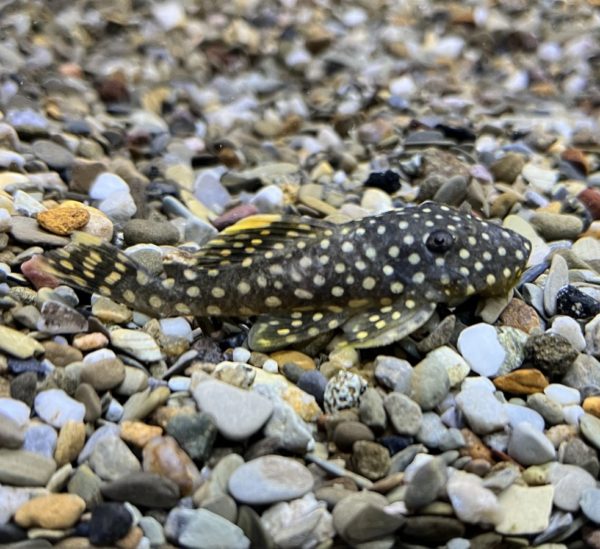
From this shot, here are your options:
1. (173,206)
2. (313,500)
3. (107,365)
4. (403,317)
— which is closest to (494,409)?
(403,317)

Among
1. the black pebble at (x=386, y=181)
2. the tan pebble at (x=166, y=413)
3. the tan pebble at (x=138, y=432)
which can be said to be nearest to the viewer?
the tan pebble at (x=138, y=432)

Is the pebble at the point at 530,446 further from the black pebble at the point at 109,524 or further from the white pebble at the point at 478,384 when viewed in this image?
the black pebble at the point at 109,524

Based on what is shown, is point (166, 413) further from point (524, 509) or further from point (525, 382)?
point (525, 382)

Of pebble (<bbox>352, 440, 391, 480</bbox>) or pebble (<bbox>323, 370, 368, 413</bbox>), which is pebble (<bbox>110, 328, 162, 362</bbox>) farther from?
pebble (<bbox>352, 440, 391, 480</bbox>)

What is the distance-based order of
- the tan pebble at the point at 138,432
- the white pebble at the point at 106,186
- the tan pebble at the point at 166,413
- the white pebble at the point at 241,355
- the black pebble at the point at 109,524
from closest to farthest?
the black pebble at the point at 109,524 < the tan pebble at the point at 138,432 < the tan pebble at the point at 166,413 < the white pebble at the point at 241,355 < the white pebble at the point at 106,186

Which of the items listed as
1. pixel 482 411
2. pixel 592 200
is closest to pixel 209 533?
pixel 482 411

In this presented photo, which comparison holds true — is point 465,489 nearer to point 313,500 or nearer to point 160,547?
point 313,500

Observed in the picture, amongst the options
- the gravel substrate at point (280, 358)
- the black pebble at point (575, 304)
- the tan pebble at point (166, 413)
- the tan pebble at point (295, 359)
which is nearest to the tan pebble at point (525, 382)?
the gravel substrate at point (280, 358)
